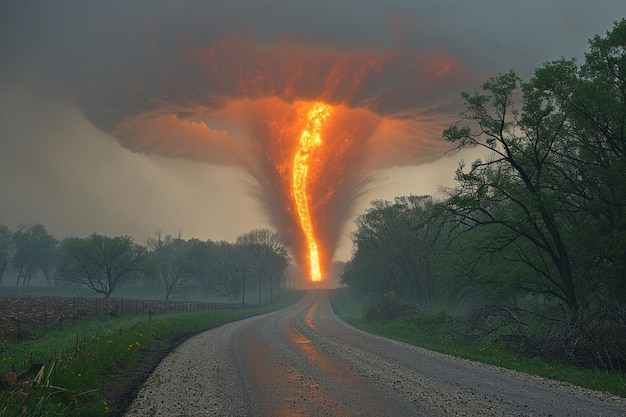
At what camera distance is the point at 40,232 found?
14812 centimetres

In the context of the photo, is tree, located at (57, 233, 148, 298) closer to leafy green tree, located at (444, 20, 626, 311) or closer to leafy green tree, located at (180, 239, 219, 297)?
leafy green tree, located at (180, 239, 219, 297)

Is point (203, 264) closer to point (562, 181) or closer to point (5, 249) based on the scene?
point (5, 249)

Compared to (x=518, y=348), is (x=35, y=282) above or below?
above

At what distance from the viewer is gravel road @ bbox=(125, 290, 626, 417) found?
9.45m

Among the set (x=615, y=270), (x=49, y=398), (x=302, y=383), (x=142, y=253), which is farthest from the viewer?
(x=142, y=253)

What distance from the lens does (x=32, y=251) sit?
454ft

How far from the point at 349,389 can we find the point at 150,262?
8301cm

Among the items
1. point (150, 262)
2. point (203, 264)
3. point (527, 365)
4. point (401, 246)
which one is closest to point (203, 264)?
point (203, 264)

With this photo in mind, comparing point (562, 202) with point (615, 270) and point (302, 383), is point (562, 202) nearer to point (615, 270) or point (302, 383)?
point (615, 270)

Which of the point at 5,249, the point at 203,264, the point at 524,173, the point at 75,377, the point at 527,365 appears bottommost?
the point at 527,365

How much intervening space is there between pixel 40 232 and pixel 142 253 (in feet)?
283

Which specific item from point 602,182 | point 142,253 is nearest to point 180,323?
point 602,182

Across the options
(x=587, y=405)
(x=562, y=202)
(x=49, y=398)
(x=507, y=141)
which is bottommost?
(x=587, y=405)

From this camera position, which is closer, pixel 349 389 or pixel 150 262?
pixel 349 389
